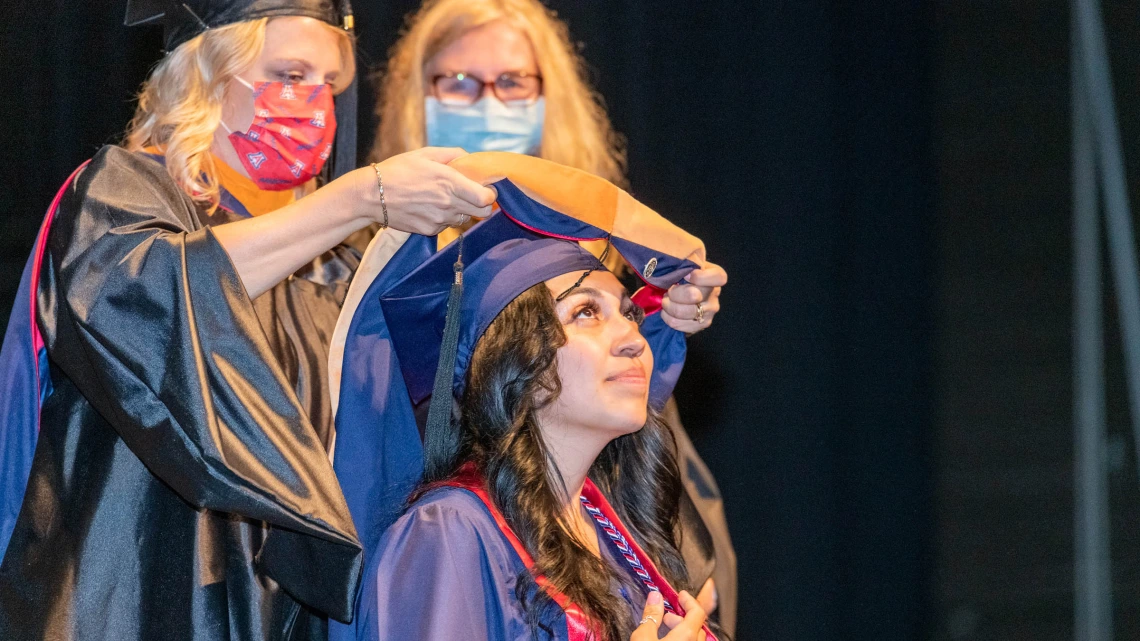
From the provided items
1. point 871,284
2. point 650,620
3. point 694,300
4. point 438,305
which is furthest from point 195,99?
point 871,284

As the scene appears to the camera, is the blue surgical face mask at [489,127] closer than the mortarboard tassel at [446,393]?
No

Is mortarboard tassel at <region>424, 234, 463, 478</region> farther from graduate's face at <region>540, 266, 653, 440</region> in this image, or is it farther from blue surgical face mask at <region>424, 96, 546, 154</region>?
blue surgical face mask at <region>424, 96, 546, 154</region>

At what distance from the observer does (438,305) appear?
165cm

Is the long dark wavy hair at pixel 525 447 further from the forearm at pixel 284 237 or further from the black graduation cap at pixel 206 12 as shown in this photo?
the black graduation cap at pixel 206 12

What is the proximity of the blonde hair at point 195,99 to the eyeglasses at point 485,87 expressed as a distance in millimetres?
425

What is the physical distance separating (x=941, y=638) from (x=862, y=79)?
1.35m

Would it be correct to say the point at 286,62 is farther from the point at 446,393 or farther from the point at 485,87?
the point at 446,393

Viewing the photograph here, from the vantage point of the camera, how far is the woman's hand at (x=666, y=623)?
154cm

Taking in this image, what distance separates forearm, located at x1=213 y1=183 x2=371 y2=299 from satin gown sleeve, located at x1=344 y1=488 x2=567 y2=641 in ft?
1.17

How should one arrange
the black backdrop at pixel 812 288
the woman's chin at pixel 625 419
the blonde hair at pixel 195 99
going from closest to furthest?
the woman's chin at pixel 625 419 < the blonde hair at pixel 195 99 < the black backdrop at pixel 812 288

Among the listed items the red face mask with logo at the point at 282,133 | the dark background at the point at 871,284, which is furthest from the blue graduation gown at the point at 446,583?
the dark background at the point at 871,284

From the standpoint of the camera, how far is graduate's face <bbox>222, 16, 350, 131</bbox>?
1.88 metres

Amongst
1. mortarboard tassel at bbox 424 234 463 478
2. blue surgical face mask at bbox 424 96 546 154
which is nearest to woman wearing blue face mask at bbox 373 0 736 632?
blue surgical face mask at bbox 424 96 546 154

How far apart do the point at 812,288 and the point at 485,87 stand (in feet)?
3.54
